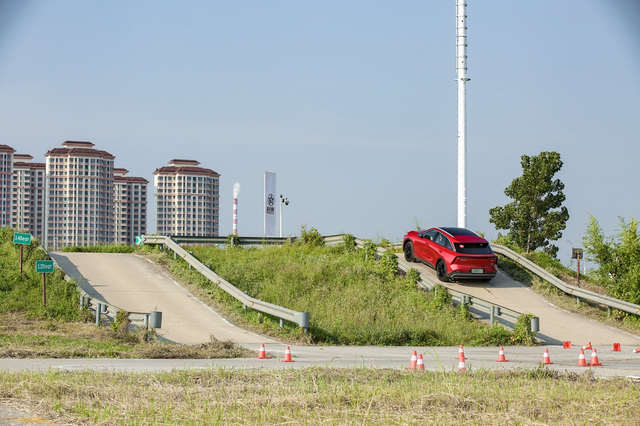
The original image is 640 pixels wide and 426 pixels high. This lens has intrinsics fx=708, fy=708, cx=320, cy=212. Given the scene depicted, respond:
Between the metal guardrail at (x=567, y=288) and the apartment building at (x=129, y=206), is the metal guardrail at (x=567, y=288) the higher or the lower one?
the lower one

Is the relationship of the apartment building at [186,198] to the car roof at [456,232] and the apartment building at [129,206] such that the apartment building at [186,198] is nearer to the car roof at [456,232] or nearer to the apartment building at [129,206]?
the apartment building at [129,206]

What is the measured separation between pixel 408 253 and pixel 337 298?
6.53 metres

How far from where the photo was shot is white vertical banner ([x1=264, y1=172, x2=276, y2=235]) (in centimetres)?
4044

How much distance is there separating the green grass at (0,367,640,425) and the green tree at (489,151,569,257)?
120 ft

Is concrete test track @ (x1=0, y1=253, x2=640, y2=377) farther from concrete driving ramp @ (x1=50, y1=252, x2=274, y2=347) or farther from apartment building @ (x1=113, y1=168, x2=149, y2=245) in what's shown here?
apartment building @ (x1=113, y1=168, x2=149, y2=245)

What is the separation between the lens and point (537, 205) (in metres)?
45.4

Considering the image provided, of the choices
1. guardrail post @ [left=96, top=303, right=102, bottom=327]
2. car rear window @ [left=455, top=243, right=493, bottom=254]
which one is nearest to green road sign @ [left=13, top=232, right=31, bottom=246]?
guardrail post @ [left=96, top=303, right=102, bottom=327]

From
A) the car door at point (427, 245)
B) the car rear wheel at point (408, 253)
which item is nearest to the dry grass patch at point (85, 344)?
the car door at point (427, 245)

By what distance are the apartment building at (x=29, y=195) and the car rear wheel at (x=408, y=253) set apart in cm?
13787

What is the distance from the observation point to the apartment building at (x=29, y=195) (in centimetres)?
15288

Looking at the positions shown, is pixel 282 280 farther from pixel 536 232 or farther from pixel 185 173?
pixel 185 173

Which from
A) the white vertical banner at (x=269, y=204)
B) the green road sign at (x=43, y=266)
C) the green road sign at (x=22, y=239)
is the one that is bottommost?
the green road sign at (x=43, y=266)

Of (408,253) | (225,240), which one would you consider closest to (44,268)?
(225,240)

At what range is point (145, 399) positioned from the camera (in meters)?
7.80
